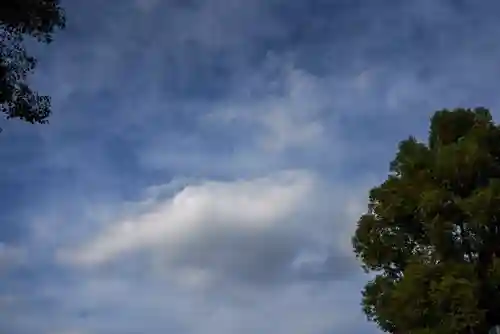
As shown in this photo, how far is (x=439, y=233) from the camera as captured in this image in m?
23.7

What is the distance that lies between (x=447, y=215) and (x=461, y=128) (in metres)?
4.00

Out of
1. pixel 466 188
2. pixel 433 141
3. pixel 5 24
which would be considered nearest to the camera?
pixel 5 24

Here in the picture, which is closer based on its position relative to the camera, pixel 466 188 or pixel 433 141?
pixel 466 188

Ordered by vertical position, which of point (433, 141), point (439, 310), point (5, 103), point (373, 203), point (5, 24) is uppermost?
point (433, 141)

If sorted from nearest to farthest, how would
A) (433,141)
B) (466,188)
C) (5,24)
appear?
(5,24), (466,188), (433,141)

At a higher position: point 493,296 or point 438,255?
point 438,255

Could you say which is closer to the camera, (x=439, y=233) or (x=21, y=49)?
(x=21, y=49)

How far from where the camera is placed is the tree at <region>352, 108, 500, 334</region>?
74.9 feet

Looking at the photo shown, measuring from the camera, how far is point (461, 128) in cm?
2598

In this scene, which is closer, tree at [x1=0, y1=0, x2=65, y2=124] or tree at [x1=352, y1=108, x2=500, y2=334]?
tree at [x1=0, y1=0, x2=65, y2=124]

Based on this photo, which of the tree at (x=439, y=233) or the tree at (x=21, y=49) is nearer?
the tree at (x=21, y=49)

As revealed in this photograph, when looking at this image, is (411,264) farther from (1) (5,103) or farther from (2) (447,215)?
(1) (5,103)

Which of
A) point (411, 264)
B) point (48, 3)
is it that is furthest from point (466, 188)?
point (48, 3)

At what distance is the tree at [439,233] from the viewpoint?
899 inches
